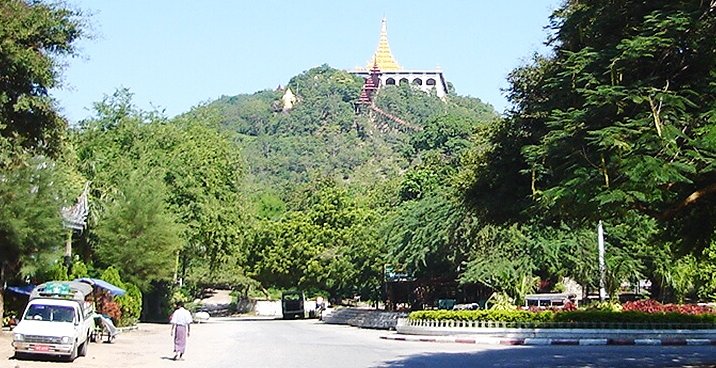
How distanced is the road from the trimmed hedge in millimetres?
2572

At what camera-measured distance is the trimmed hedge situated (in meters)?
31.6

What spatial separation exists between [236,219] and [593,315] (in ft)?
96.2

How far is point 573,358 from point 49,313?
13.5 metres

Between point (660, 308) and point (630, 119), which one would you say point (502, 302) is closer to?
point (660, 308)

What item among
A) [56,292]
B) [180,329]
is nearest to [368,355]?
[180,329]

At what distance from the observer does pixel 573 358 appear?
23547 millimetres

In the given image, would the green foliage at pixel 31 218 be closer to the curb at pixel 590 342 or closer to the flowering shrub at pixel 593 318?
the flowering shrub at pixel 593 318

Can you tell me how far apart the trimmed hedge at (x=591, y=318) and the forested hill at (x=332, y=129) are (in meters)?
78.4

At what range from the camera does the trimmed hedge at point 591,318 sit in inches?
1243

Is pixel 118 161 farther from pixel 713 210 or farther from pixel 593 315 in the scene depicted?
pixel 713 210

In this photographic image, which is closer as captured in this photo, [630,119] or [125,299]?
[630,119]

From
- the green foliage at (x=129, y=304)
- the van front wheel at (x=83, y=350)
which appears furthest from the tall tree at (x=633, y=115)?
the green foliage at (x=129, y=304)

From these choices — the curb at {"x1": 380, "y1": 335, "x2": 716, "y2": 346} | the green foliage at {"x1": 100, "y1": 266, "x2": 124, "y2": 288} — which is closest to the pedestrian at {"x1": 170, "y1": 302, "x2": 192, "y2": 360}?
the curb at {"x1": 380, "y1": 335, "x2": 716, "y2": 346}

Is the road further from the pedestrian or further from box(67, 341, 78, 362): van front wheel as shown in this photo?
the pedestrian
